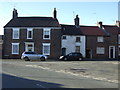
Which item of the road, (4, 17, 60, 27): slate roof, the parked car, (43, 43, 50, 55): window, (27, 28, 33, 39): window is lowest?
the road

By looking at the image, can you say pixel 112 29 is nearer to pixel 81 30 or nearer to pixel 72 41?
pixel 81 30

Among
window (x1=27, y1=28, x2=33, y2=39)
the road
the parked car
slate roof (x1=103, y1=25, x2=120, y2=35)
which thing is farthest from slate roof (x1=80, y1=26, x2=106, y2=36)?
the road

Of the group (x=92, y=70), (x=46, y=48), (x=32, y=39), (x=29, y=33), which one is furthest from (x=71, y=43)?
(x=92, y=70)

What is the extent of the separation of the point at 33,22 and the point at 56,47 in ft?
24.0

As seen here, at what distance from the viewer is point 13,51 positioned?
169ft

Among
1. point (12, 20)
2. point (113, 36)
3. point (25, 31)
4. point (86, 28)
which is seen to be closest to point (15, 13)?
point (12, 20)

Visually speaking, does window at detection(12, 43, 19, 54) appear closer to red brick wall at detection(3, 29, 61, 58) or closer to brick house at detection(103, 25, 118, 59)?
red brick wall at detection(3, 29, 61, 58)

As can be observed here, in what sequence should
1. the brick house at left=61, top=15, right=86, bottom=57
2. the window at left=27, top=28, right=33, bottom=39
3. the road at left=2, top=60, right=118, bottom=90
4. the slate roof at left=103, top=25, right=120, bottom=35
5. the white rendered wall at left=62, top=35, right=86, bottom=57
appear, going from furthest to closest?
the slate roof at left=103, top=25, right=120, bottom=35
the brick house at left=61, top=15, right=86, bottom=57
the white rendered wall at left=62, top=35, right=86, bottom=57
the window at left=27, top=28, right=33, bottom=39
the road at left=2, top=60, right=118, bottom=90

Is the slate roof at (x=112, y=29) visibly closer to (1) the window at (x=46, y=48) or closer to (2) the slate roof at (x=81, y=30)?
(2) the slate roof at (x=81, y=30)

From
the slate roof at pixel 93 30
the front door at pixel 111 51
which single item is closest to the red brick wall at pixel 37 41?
the slate roof at pixel 93 30

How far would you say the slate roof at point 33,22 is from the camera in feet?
169

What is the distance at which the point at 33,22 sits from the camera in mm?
52812

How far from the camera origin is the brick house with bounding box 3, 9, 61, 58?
5122cm

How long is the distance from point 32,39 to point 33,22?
3.85 m
